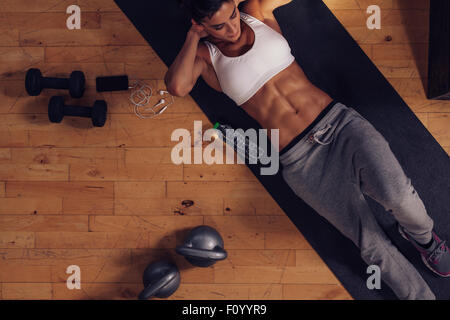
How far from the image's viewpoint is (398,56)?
1773mm

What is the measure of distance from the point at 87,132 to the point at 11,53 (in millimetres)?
563

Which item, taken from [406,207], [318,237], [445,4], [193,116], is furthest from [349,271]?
[445,4]

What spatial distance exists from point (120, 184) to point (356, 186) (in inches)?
44.8

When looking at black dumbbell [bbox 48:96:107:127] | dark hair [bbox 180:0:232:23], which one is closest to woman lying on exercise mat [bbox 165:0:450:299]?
dark hair [bbox 180:0:232:23]

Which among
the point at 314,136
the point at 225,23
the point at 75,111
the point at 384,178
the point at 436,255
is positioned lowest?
the point at 436,255

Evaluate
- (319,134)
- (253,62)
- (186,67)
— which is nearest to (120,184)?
(186,67)

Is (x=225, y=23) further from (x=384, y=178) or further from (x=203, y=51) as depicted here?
(x=384, y=178)

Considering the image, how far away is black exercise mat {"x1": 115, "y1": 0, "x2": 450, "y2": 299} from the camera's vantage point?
1.76 m

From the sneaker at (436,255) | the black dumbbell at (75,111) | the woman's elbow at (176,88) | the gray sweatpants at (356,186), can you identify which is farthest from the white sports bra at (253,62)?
the sneaker at (436,255)

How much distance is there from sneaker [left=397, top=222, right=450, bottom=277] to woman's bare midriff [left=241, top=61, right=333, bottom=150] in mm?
686

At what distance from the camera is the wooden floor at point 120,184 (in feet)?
5.82

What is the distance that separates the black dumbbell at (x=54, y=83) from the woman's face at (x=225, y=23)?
2.30ft

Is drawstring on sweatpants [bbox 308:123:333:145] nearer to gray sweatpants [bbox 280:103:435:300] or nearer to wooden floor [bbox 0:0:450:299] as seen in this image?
gray sweatpants [bbox 280:103:435:300]

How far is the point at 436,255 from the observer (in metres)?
1.66
